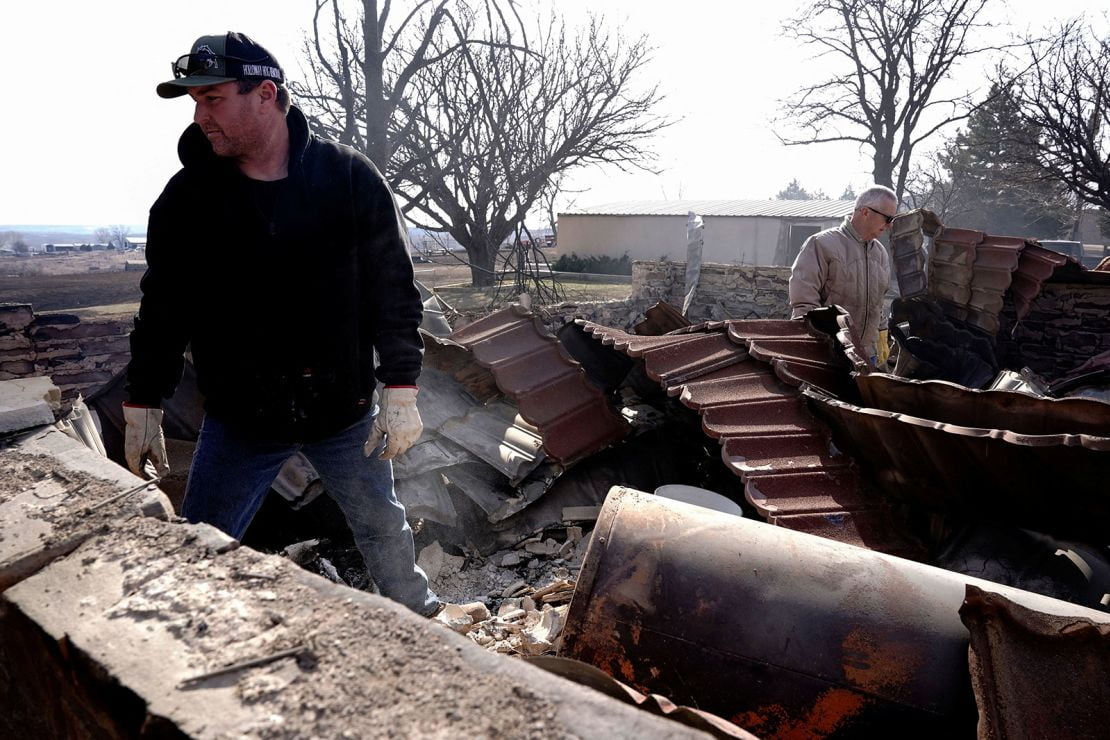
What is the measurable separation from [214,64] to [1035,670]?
2.85 metres

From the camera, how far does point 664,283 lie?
468 inches

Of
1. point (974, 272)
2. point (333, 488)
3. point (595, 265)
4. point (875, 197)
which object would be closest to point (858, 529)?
point (333, 488)

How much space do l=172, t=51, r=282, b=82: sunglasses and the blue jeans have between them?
1.18 metres

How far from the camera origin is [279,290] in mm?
2170

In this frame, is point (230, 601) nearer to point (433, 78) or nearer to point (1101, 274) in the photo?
point (1101, 274)

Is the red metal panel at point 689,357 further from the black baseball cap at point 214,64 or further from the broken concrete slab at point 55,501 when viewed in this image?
the broken concrete slab at point 55,501

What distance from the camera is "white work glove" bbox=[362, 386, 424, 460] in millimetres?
2352

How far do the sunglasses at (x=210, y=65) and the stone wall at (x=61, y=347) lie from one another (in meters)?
4.55

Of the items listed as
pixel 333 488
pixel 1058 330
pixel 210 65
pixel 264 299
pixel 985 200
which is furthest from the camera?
pixel 985 200

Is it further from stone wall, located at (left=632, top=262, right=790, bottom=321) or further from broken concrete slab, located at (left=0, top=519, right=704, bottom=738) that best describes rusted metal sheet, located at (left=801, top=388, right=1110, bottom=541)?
stone wall, located at (left=632, top=262, right=790, bottom=321)

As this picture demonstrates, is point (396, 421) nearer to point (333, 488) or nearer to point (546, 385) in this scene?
point (333, 488)

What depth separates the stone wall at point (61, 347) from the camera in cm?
575

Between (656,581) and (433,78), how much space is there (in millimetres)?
9672

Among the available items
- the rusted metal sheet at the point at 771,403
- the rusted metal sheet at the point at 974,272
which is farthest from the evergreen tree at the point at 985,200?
the rusted metal sheet at the point at 771,403
